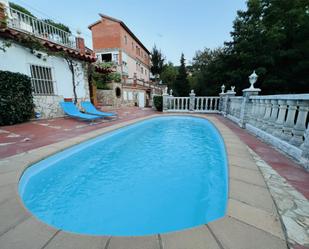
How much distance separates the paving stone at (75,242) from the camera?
1253 millimetres

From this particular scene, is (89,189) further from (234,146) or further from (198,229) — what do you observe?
(234,146)

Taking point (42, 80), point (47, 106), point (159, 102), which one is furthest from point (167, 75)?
point (47, 106)

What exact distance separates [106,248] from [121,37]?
2110 cm

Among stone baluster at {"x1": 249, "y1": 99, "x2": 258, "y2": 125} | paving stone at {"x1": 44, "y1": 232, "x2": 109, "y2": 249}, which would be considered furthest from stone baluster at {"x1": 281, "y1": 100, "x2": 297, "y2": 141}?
paving stone at {"x1": 44, "y1": 232, "x2": 109, "y2": 249}

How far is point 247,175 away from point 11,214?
3036 millimetres

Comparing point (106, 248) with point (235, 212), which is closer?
point (106, 248)

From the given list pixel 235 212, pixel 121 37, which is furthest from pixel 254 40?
pixel 235 212

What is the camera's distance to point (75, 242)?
1.29 m

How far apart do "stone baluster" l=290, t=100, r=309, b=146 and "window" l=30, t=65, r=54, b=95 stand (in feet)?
30.5

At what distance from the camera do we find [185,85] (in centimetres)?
2167

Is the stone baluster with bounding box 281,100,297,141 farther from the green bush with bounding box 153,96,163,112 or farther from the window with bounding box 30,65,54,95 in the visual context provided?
→ the green bush with bounding box 153,96,163,112

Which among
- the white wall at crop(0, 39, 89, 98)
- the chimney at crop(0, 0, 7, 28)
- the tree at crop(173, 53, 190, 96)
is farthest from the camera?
the tree at crop(173, 53, 190, 96)

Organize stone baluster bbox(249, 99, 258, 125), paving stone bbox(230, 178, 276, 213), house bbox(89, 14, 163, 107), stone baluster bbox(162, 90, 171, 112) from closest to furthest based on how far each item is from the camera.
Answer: paving stone bbox(230, 178, 276, 213) → stone baluster bbox(249, 99, 258, 125) → stone baluster bbox(162, 90, 171, 112) → house bbox(89, 14, 163, 107)

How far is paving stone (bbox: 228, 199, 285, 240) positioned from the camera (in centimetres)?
140
